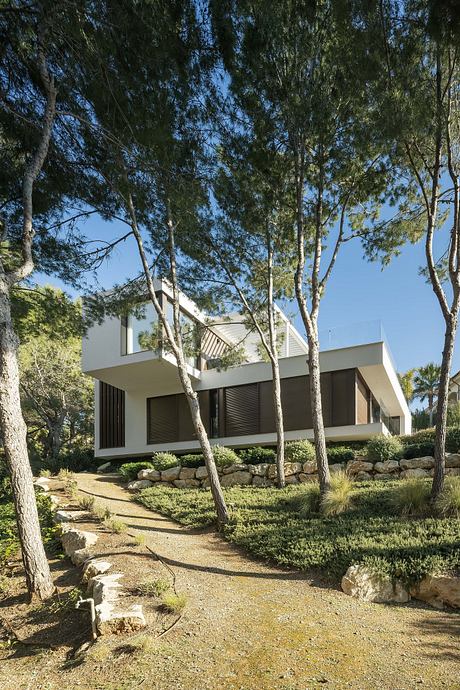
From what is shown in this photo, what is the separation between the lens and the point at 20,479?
5793mm

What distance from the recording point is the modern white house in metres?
14.8

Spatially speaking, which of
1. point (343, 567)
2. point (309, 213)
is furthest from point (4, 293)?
point (309, 213)

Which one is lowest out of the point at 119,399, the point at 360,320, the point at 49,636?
the point at 49,636

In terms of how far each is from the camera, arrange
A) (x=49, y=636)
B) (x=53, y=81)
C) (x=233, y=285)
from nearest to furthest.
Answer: (x=49, y=636), (x=53, y=81), (x=233, y=285)

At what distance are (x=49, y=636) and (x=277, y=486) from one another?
7.17 m

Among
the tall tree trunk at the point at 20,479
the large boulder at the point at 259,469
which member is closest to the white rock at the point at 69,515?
the tall tree trunk at the point at 20,479

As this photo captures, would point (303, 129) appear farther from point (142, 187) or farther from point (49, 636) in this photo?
point (49, 636)

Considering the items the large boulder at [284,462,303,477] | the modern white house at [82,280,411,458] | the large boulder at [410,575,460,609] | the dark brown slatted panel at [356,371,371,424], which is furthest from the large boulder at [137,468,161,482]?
the large boulder at [410,575,460,609]

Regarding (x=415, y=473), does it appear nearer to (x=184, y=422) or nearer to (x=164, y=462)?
(x=164, y=462)

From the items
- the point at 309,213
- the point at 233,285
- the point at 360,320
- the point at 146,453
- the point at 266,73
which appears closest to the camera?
the point at 266,73

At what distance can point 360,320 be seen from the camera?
14781mm

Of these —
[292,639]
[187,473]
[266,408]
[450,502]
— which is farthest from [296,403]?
[292,639]

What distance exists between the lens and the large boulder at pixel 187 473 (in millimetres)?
13391

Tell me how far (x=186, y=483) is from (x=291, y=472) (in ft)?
10.4
